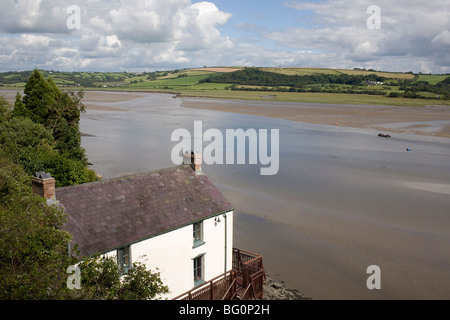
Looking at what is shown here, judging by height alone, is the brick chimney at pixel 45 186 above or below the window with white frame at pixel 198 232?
above

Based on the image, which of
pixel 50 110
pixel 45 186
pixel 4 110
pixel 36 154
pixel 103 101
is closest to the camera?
pixel 45 186

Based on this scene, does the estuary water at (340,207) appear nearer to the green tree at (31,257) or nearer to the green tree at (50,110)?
the green tree at (50,110)

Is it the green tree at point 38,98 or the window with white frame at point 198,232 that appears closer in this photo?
the window with white frame at point 198,232

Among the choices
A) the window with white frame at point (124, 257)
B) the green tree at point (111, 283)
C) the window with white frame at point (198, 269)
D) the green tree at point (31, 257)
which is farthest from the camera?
the window with white frame at point (198, 269)

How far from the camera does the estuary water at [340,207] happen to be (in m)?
20.0

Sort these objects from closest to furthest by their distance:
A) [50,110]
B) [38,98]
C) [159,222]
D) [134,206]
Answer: [159,222] < [134,206] < [50,110] < [38,98]

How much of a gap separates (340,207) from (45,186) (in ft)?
72.9

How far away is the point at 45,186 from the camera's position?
13430mm

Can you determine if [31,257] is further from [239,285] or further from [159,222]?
[239,285]

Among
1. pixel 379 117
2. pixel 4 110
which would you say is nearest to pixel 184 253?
pixel 4 110

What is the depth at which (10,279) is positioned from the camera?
8.01 metres

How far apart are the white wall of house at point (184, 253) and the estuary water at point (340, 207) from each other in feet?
13.5

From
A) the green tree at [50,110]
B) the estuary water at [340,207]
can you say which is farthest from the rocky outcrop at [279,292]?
the green tree at [50,110]

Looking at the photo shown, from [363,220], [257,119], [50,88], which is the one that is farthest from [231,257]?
[257,119]
